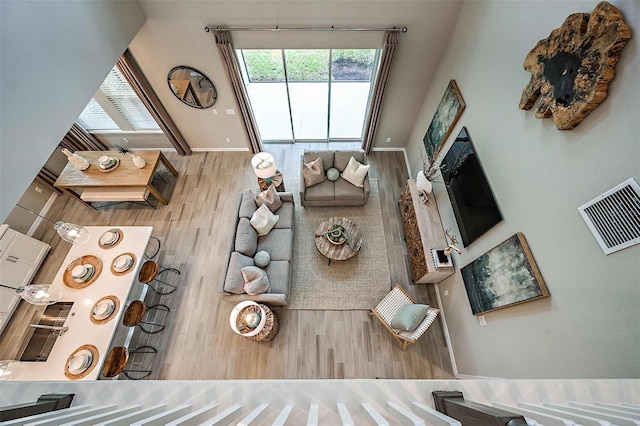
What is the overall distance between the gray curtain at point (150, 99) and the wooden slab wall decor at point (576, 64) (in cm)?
502

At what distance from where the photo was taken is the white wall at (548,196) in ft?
5.33

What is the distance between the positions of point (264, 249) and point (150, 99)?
10.6 feet

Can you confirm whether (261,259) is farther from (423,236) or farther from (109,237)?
(423,236)

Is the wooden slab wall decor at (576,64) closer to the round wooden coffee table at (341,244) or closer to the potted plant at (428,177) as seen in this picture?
the potted plant at (428,177)

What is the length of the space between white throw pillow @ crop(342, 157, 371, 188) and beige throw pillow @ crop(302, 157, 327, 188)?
0.44m

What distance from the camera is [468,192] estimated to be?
10.3 feet

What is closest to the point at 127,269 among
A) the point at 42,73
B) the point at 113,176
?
the point at 113,176

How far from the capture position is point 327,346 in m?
3.70

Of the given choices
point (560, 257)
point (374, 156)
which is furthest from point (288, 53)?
point (560, 257)

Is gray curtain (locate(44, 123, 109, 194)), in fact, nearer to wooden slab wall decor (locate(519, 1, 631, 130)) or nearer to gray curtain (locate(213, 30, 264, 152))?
gray curtain (locate(213, 30, 264, 152))

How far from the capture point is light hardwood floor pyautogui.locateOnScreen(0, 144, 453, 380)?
140 inches

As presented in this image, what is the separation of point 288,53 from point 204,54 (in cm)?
127

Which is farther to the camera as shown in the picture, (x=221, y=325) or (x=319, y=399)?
(x=221, y=325)

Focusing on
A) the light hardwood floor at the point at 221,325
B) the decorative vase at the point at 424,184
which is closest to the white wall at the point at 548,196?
the decorative vase at the point at 424,184
